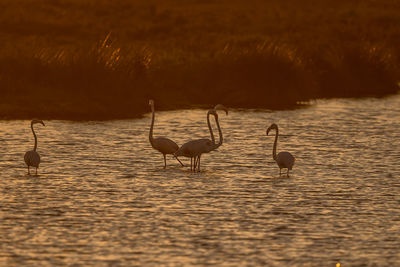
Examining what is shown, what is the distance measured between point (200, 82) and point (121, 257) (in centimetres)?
2133

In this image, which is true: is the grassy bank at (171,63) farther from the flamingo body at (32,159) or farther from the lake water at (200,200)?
the flamingo body at (32,159)

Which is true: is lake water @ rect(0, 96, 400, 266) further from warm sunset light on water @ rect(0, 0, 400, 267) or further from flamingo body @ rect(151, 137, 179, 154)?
flamingo body @ rect(151, 137, 179, 154)

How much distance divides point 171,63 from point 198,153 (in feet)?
57.3

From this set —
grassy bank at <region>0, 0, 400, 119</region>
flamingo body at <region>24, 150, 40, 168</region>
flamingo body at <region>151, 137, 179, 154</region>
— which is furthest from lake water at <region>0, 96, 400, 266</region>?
grassy bank at <region>0, 0, 400, 119</region>

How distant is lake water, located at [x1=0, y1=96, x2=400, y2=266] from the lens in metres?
11.7

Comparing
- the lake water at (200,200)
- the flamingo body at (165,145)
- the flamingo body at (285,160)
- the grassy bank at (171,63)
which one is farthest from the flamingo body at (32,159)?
the grassy bank at (171,63)

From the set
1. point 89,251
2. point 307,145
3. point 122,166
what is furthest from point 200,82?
point 89,251

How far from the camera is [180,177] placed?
17.5m

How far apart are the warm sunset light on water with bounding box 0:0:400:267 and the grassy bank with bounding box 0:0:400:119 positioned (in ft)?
0.21

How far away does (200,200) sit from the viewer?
15.1 metres

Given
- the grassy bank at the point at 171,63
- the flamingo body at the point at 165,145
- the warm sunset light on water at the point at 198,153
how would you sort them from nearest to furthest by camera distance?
1. the warm sunset light on water at the point at 198,153
2. the flamingo body at the point at 165,145
3. the grassy bank at the point at 171,63

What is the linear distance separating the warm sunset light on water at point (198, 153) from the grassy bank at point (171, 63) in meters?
0.06

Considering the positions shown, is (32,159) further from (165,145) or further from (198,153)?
(198,153)

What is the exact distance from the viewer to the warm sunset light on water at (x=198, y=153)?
12188 millimetres
